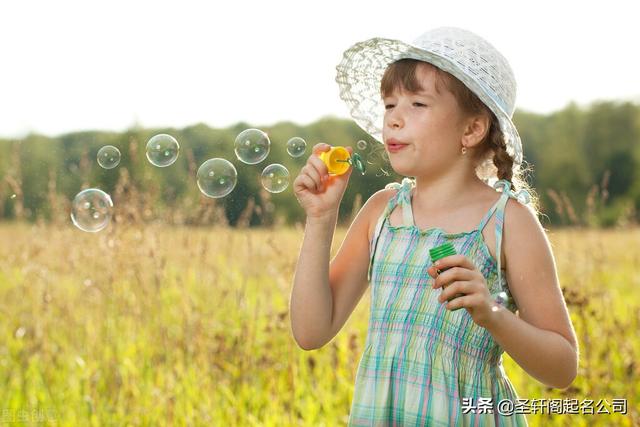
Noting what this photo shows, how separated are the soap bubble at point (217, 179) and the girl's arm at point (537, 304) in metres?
1.27

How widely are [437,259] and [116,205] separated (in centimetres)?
257

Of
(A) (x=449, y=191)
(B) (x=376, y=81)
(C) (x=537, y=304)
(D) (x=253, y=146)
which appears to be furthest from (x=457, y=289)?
(D) (x=253, y=146)

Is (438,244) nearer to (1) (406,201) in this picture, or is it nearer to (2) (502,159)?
(1) (406,201)

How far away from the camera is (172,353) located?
13.2ft

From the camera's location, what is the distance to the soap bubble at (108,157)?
3.28 m

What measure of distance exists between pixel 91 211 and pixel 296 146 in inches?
39.2

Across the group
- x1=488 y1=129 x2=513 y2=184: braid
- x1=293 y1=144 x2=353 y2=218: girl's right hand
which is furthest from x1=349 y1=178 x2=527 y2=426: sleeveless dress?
x1=293 y1=144 x2=353 y2=218: girl's right hand

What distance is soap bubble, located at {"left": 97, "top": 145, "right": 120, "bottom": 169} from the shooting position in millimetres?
3282

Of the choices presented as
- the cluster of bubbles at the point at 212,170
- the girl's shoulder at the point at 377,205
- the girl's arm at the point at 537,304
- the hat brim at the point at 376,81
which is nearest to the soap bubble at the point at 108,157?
the cluster of bubbles at the point at 212,170

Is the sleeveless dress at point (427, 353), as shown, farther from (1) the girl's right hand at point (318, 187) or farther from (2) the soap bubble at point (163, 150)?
(2) the soap bubble at point (163, 150)

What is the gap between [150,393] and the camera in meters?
3.75

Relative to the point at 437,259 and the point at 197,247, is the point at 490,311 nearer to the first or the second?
the point at 437,259

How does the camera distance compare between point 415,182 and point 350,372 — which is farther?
point 350,372

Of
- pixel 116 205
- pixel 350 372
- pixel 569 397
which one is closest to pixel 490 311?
pixel 569 397
